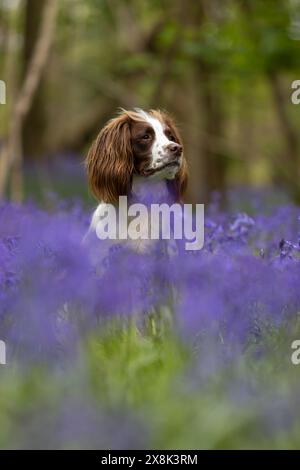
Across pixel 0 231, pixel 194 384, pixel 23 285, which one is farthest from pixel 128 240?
pixel 194 384

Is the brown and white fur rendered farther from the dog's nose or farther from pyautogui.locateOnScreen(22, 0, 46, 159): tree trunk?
pyautogui.locateOnScreen(22, 0, 46, 159): tree trunk

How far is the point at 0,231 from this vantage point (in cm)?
424

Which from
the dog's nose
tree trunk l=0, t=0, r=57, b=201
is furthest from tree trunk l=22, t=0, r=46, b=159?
the dog's nose

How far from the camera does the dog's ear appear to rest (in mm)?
4547

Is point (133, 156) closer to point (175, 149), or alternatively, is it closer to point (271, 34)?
point (175, 149)

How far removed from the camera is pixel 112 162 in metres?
4.60

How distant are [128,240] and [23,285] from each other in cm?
124

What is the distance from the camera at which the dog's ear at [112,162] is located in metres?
4.55
